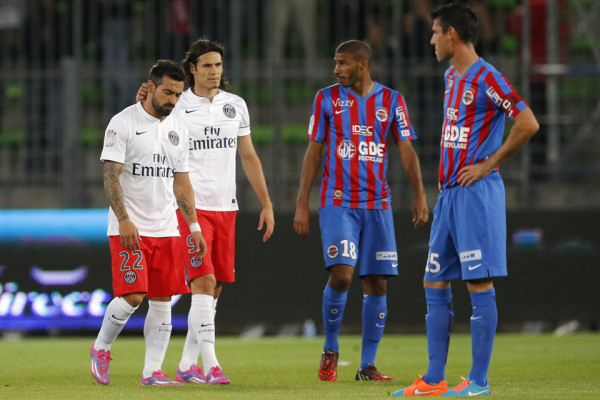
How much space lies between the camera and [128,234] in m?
7.30

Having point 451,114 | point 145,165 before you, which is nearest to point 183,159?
point 145,165

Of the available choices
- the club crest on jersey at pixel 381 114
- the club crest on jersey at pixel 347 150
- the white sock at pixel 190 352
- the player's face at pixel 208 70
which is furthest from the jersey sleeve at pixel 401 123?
the white sock at pixel 190 352

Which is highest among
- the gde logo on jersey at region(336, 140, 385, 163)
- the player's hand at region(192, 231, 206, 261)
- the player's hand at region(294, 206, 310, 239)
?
the gde logo on jersey at region(336, 140, 385, 163)

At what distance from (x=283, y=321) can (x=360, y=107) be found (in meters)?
4.56

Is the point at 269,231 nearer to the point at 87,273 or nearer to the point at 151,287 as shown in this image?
the point at 151,287

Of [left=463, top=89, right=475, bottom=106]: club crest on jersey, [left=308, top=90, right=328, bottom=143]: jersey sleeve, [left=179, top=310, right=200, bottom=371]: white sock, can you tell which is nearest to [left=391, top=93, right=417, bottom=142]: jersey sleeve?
[left=308, top=90, right=328, bottom=143]: jersey sleeve

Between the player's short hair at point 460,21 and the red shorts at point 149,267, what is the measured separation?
7.70 ft

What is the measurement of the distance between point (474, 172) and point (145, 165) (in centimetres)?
227

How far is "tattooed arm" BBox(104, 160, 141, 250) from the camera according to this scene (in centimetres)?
730

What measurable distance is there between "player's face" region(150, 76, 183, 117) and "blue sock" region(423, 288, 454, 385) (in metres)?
2.16

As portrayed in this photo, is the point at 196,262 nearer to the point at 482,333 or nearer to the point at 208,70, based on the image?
the point at 208,70

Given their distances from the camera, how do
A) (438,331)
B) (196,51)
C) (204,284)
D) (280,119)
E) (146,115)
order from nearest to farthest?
1. (438,331)
2. (146,115)
3. (204,284)
4. (196,51)
5. (280,119)

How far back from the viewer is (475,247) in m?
6.60

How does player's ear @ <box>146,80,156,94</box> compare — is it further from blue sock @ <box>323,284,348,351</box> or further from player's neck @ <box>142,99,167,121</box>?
blue sock @ <box>323,284,348,351</box>
